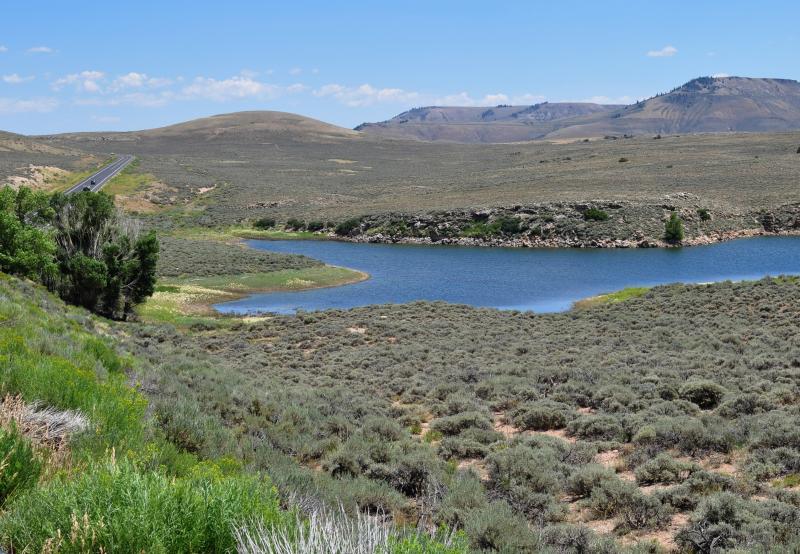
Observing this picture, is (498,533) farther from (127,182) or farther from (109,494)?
(127,182)

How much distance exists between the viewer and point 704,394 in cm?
1358

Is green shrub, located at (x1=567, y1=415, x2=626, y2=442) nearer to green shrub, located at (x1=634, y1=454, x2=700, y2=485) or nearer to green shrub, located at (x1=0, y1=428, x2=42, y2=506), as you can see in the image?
green shrub, located at (x1=634, y1=454, x2=700, y2=485)

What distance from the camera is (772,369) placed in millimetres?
15258

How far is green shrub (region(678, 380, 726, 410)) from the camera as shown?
44.1 ft

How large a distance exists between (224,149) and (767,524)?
16004 cm

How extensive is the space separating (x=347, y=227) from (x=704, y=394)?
2231 inches

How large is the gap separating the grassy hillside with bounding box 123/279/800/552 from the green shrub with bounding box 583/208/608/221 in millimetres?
39230

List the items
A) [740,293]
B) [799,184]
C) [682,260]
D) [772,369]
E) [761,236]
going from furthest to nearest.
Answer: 1. [799,184]
2. [761,236]
3. [682,260]
4. [740,293]
5. [772,369]

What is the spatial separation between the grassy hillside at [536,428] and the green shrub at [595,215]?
3923 centimetres

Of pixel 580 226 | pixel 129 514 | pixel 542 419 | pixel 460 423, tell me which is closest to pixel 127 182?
pixel 580 226

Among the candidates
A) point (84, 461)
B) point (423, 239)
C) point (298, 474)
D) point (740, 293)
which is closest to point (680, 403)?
point (298, 474)

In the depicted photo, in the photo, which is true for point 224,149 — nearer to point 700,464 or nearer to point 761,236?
point 761,236

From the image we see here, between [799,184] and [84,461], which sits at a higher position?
[799,184]

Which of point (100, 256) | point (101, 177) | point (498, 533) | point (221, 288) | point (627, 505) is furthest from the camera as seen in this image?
→ point (101, 177)
